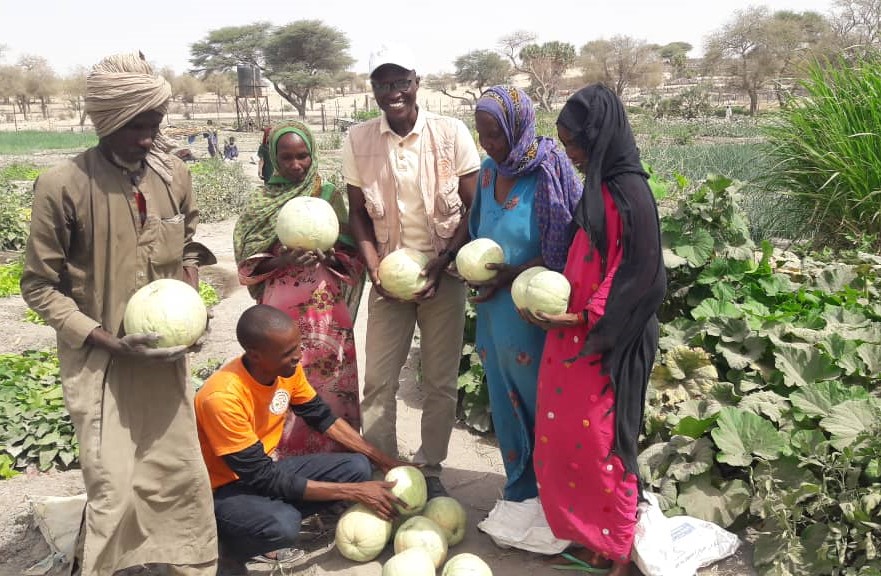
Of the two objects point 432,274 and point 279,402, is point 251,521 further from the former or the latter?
point 432,274

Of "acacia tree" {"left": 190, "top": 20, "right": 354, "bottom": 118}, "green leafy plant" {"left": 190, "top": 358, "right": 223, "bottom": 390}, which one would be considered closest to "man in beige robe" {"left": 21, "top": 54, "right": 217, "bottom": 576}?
"green leafy plant" {"left": 190, "top": 358, "right": 223, "bottom": 390}

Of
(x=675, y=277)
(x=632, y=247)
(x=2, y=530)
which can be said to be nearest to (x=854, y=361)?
(x=675, y=277)

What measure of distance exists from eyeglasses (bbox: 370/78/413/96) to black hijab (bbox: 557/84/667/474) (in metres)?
0.88

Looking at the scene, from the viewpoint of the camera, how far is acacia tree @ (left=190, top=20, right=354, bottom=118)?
43375 millimetres

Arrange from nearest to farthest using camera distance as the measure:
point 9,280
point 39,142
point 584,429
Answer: point 584,429, point 9,280, point 39,142

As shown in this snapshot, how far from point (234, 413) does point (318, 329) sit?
882 millimetres

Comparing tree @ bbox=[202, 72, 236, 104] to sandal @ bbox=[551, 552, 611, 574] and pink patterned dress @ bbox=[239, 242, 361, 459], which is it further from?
sandal @ bbox=[551, 552, 611, 574]

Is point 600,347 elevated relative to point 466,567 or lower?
elevated

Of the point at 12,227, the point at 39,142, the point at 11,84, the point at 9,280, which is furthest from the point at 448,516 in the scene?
the point at 11,84

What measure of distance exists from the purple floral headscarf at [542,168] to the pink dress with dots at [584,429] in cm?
14

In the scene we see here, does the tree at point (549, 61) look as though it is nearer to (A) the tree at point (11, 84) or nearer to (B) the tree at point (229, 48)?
(B) the tree at point (229, 48)

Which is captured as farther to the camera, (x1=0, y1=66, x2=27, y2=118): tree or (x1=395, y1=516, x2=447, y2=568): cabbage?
(x1=0, y1=66, x2=27, y2=118): tree

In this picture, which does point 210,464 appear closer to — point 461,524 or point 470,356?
point 461,524

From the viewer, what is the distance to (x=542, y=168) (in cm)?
307
